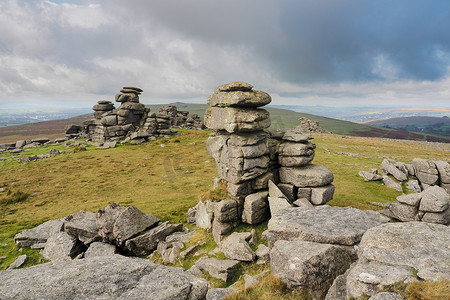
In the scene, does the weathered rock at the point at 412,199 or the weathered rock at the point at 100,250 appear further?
the weathered rock at the point at 100,250

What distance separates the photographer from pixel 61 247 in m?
19.2

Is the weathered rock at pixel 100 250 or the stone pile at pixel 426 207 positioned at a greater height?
the stone pile at pixel 426 207

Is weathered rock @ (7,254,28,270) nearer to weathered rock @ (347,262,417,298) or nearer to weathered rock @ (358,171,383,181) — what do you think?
weathered rock @ (347,262,417,298)

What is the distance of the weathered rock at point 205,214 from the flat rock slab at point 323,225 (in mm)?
7828

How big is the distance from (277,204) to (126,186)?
30.0 m

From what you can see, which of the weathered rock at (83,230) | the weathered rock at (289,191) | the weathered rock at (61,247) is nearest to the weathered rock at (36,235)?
the weathered rock at (61,247)

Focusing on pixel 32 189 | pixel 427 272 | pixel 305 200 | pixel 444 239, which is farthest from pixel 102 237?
pixel 32 189

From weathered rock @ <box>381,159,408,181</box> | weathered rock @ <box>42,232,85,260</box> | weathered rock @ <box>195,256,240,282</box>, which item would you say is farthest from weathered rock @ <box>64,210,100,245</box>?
weathered rock @ <box>381,159,408,181</box>

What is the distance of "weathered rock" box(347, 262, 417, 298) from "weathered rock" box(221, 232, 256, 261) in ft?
27.0

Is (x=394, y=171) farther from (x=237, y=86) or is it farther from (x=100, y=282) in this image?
(x=100, y=282)

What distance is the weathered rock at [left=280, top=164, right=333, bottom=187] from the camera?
21.0 m

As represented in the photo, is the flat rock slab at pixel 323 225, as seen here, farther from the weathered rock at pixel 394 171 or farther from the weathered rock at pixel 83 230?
the weathered rock at pixel 394 171

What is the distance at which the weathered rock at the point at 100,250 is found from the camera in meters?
18.4

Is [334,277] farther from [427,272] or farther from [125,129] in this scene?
[125,129]
